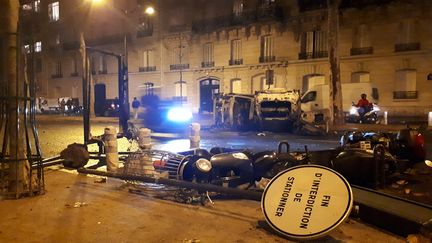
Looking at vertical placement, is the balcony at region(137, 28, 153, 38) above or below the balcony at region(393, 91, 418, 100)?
above

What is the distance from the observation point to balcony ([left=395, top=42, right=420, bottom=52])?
1162 inches

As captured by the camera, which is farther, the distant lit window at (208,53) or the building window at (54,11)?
the building window at (54,11)

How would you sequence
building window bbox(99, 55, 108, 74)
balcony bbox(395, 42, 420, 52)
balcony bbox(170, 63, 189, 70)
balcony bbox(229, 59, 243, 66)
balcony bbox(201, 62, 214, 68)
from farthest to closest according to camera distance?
building window bbox(99, 55, 108, 74) → balcony bbox(170, 63, 189, 70) → balcony bbox(201, 62, 214, 68) → balcony bbox(229, 59, 243, 66) → balcony bbox(395, 42, 420, 52)

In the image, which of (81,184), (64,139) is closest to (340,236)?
(81,184)

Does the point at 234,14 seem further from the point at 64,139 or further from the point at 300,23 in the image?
the point at 64,139

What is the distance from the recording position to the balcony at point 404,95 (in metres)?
29.8

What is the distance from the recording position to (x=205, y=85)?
4138 centimetres

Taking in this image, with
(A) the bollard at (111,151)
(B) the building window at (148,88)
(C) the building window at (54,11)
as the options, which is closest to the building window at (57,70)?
(C) the building window at (54,11)

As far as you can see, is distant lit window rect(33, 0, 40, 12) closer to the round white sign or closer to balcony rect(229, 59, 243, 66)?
balcony rect(229, 59, 243, 66)

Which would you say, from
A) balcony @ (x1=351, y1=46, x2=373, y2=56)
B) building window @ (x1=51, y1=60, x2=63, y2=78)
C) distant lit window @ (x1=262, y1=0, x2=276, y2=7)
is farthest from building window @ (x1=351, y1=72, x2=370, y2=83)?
building window @ (x1=51, y1=60, x2=63, y2=78)

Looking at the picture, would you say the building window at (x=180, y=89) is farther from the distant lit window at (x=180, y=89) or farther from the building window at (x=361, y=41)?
the building window at (x=361, y=41)

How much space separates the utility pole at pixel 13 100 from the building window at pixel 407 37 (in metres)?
29.0

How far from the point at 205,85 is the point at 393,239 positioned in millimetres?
37100

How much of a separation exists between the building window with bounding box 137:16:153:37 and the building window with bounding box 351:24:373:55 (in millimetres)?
22613
